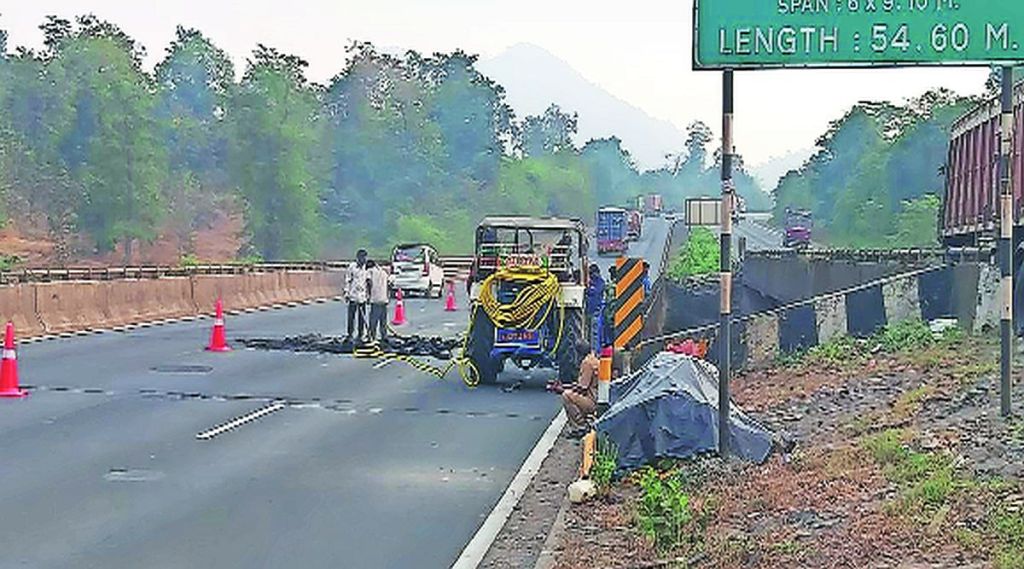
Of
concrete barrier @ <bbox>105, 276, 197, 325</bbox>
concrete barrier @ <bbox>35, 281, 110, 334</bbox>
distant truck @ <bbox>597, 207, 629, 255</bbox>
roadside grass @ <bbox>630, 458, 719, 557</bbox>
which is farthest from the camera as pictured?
distant truck @ <bbox>597, 207, 629, 255</bbox>

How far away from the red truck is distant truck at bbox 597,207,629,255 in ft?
195

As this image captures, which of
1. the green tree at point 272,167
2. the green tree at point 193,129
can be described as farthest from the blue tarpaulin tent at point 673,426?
the green tree at point 193,129

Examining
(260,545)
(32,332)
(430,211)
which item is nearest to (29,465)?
(260,545)

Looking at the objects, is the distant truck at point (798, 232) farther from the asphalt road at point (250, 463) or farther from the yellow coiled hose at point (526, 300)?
the asphalt road at point (250, 463)

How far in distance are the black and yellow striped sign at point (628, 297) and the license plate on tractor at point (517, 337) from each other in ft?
12.8

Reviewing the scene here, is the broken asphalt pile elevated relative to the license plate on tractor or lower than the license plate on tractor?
lower

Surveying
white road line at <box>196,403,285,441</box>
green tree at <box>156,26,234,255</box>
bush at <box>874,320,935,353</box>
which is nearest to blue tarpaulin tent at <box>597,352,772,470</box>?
white road line at <box>196,403,285,441</box>

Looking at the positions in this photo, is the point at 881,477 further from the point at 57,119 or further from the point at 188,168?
the point at 188,168

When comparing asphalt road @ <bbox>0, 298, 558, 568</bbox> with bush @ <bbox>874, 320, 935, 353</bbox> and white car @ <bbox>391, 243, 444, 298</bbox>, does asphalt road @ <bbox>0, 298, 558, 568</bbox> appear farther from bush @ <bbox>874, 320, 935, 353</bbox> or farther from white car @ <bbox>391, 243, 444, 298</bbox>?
white car @ <bbox>391, 243, 444, 298</bbox>

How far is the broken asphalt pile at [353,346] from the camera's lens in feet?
84.6

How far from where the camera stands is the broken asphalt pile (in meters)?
25.8

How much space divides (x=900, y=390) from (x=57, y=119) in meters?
81.1

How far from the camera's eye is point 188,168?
361 ft

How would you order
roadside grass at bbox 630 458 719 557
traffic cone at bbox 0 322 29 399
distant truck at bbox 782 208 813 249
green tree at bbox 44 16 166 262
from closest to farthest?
roadside grass at bbox 630 458 719 557 → traffic cone at bbox 0 322 29 399 → green tree at bbox 44 16 166 262 → distant truck at bbox 782 208 813 249
